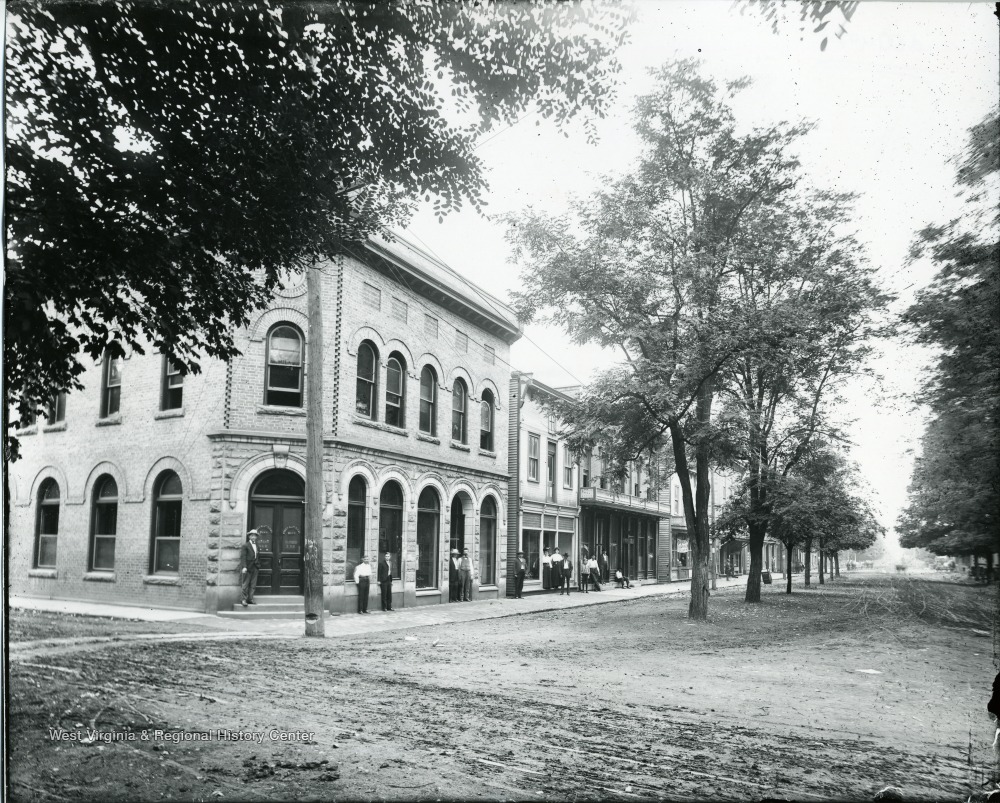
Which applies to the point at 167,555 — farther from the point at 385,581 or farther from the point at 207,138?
the point at 385,581

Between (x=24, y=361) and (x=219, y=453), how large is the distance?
632 cm

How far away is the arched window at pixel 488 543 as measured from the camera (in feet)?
61.9

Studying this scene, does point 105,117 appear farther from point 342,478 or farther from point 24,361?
point 342,478

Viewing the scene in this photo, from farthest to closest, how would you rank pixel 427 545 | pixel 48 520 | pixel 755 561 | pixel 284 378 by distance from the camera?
1. pixel 755 561
2. pixel 427 545
3. pixel 284 378
4. pixel 48 520

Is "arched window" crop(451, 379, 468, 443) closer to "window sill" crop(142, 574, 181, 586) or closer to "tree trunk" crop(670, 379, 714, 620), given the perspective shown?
"window sill" crop(142, 574, 181, 586)

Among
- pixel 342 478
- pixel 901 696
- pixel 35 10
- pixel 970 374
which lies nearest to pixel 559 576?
pixel 342 478

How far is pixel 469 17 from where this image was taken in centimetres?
400

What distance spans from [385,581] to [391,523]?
1667mm

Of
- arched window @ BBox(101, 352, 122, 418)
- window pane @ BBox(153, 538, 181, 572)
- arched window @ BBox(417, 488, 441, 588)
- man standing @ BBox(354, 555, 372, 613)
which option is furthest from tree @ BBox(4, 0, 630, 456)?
arched window @ BBox(417, 488, 441, 588)

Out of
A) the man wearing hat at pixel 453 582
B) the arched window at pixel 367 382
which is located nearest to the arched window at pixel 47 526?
the arched window at pixel 367 382

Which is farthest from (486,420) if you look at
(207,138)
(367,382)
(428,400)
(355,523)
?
(207,138)

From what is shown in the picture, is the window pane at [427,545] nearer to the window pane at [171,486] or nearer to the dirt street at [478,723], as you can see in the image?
the dirt street at [478,723]

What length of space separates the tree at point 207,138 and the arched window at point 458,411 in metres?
4.81

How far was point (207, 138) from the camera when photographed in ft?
13.3
